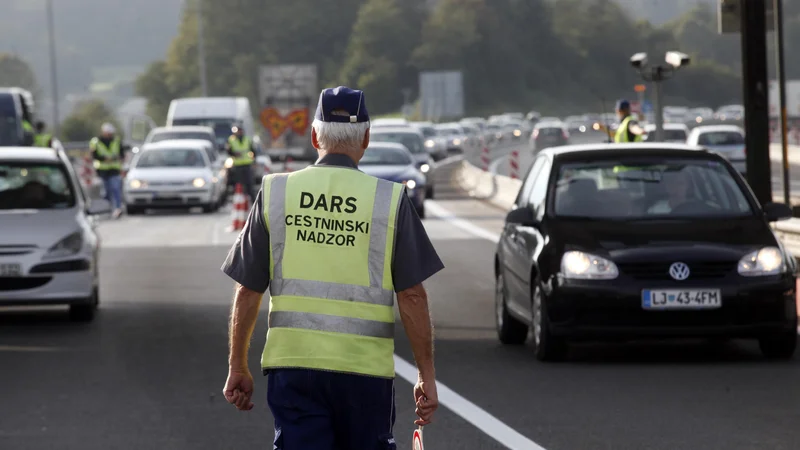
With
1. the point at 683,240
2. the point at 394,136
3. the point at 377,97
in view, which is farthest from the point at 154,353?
the point at 377,97

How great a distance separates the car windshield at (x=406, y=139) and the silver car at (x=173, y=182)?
5340 mm

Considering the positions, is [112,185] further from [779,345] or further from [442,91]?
[442,91]

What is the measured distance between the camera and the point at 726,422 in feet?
30.8

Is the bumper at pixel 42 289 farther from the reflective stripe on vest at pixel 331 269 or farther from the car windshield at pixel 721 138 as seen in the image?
the car windshield at pixel 721 138

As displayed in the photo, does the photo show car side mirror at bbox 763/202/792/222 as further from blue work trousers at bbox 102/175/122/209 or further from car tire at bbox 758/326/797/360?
blue work trousers at bbox 102/175/122/209

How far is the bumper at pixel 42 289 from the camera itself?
1499 cm

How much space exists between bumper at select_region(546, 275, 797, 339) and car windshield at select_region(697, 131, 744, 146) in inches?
1311

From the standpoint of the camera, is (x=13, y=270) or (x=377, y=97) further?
(x=377, y=97)

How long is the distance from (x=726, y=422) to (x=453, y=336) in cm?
466

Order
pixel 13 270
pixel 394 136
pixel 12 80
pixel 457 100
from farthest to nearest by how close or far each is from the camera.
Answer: pixel 12 80
pixel 457 100
pixel 394 136
pixel 13 270

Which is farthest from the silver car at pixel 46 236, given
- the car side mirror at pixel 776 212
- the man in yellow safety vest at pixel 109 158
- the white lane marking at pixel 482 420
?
the man in yellow safety vest at pixel 109 158

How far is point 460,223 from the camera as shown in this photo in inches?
1217

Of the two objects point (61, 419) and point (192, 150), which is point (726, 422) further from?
point (192, 150)

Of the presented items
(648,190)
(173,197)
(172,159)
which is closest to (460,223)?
(173,197)
